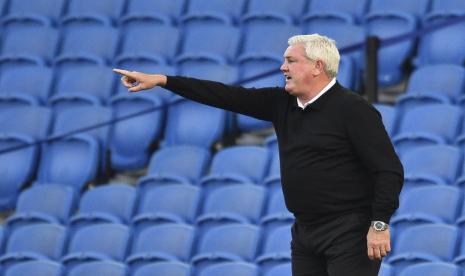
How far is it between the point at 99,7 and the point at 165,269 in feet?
12.2

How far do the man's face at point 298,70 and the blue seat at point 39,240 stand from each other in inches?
142

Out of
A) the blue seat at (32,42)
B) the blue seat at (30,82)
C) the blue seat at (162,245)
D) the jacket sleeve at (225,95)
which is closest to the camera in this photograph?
the jacket sleeve at (225,95)

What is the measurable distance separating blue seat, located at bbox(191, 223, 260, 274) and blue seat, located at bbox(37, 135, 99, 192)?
4.88ft

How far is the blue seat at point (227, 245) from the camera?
728 centimetres

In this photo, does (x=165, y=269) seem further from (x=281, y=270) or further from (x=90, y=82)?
(x=90, y=82)

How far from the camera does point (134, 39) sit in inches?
388

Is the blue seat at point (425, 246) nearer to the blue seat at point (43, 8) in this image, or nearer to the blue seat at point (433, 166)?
the blue seat at point (433, 166)

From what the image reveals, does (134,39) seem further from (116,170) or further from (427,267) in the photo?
(427,267)

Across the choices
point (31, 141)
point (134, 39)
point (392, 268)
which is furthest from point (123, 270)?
point (134, 39)

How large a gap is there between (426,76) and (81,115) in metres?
2.27

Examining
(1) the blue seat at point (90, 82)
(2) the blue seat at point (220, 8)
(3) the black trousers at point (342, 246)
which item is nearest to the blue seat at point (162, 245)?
(1) the blue seat at point (90, 82)

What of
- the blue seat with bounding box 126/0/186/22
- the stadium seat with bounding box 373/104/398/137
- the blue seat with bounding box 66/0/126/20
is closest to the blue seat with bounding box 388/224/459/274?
the stadium seat with bounding box 373/104/398/137

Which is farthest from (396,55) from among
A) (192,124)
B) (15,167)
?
(15,167)

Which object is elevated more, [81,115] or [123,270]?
[81,115]
